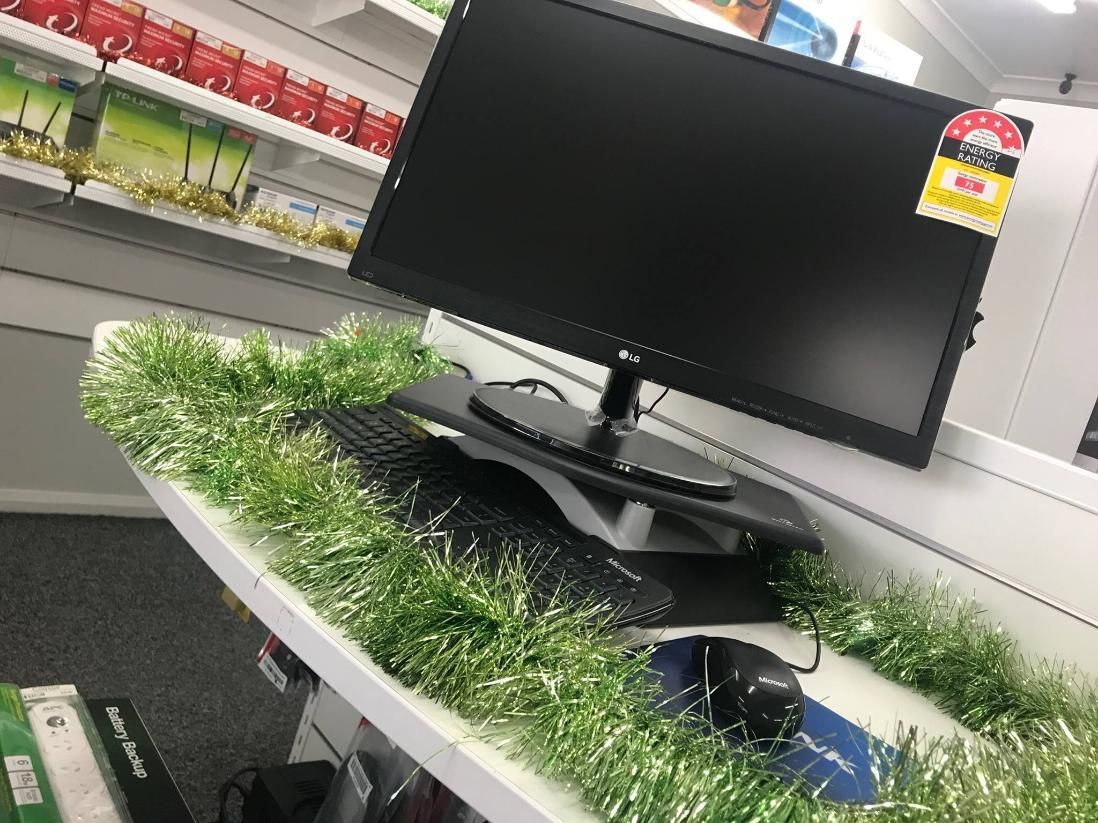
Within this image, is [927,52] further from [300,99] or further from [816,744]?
[816,744]

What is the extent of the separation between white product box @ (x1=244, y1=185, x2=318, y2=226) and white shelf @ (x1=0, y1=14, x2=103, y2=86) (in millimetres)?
471

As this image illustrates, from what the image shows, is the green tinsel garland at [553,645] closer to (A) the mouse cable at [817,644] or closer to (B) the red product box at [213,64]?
(A) the mouse cable at [817,644]

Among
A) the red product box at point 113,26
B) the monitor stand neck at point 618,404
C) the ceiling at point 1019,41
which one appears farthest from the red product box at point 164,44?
the ceiling at point 1019,41

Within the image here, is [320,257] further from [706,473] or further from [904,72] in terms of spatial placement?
[904,72]

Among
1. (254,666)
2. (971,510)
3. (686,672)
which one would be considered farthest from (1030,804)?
(254,666)

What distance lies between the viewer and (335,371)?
3.33ft

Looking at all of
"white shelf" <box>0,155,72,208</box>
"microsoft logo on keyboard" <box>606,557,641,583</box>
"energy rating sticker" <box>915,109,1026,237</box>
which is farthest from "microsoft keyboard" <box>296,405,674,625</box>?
"white shelf" <box>0,155,72,208</box>

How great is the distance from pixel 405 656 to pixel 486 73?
2.04 ft

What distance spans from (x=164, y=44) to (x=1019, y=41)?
157 inches

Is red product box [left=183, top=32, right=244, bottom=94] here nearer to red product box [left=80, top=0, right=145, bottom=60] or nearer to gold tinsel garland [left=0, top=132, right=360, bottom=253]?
red product box [left=80, top=0, right=145, bottom=60]

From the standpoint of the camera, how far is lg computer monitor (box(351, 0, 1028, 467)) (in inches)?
32.3

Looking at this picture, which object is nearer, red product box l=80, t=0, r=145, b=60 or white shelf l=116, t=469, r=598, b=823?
white shelf l=116, t=469, r=598, b=823

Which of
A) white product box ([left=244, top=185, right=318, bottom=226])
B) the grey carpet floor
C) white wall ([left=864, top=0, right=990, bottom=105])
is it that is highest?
white wall ([left=864, top=0, right=990, bottom=105])

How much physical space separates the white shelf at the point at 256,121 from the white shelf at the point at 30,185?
0.26 m
